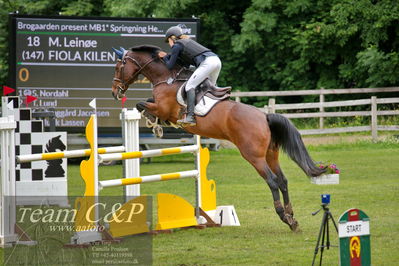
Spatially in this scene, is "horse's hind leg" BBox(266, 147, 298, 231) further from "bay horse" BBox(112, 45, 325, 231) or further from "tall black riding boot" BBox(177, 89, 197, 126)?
"tall black riding boot" BBox(177, 89, 197, 126)

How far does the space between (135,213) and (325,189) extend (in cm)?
470

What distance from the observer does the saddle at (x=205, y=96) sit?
9.89 metres

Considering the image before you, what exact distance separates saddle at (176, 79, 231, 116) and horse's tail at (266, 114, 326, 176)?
0.59 metres

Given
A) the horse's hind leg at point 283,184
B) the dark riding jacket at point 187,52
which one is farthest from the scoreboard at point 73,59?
the horse's hind leg at point 283,184

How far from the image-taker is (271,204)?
12.1 m

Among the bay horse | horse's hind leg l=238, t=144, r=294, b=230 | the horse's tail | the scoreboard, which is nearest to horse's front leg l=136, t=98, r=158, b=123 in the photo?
the bay horse

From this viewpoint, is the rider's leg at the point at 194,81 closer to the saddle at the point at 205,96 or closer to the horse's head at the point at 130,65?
the saddle at the point at 205,96

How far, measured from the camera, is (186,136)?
744 inches

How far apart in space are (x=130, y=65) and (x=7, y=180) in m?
2.45

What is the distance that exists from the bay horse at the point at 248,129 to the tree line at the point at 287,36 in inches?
571

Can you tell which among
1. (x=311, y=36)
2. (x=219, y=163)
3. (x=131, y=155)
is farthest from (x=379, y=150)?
(x=131, y=155)

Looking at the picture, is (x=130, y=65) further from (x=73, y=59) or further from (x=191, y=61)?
(x=73, y=59)

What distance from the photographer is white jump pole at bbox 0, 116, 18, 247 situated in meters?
8.72

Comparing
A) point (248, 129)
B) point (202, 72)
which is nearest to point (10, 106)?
point (202, 72)
